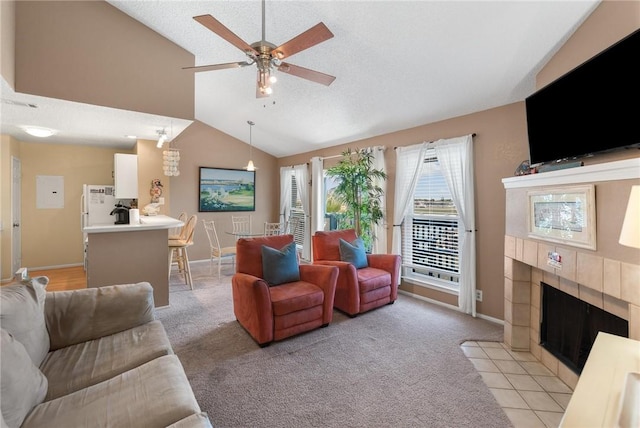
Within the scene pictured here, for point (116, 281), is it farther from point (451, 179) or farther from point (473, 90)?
point (473, 90)

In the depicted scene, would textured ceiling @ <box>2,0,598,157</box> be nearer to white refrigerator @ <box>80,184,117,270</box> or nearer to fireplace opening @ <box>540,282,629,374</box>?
white refrigerator @ <box>80,184,117,270</box>

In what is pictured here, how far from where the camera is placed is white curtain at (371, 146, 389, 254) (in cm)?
447

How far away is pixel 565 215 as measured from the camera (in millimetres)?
2051

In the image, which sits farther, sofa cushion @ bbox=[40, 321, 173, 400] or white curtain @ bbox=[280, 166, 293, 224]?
white curtain @ bbox=[280, 166, 293, 224]

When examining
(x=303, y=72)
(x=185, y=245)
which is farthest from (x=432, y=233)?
(x=185, y=245)

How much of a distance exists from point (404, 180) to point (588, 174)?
7.88ft

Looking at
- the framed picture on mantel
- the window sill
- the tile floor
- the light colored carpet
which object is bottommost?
the tile floor

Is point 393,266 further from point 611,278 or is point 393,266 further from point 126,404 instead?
point 126,404

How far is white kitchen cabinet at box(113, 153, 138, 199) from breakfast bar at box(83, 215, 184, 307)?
1.54 metres

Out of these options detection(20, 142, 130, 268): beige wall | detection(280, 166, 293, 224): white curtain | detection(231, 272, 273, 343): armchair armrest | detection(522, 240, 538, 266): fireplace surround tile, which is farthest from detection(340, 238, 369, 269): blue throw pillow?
detection(20, 142, 130, 268): beige wall

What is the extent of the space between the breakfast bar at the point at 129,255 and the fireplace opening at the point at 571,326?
413cm

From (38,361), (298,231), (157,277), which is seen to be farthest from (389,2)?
(298,231)

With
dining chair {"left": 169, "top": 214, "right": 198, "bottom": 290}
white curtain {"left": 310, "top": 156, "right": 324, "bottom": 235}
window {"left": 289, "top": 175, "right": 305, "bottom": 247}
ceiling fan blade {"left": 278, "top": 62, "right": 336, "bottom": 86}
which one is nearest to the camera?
ceiling fan blade {"left": 278, "top": 62, "right": 336, "bottom": 86}

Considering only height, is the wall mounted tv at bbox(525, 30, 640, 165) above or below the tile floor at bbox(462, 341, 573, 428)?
above
